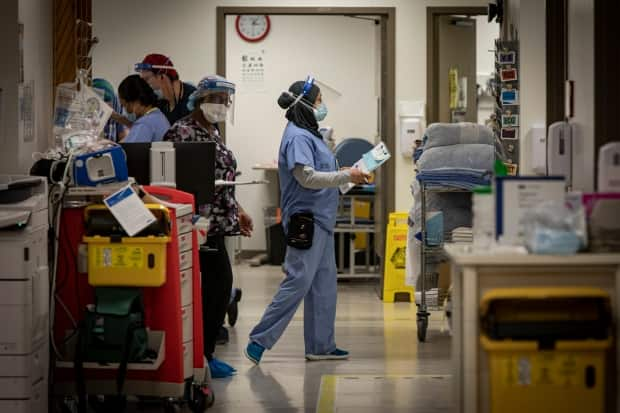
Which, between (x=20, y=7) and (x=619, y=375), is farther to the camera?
(x=20, y=7)

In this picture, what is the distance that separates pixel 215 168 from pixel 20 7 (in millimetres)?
1235

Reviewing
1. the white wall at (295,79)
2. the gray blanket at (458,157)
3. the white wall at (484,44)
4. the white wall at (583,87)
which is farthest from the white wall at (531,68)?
the white wall at (484,44)

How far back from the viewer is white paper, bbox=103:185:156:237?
14.9ft

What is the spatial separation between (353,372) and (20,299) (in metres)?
2.36

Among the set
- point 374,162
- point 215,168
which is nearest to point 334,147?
point 374,162

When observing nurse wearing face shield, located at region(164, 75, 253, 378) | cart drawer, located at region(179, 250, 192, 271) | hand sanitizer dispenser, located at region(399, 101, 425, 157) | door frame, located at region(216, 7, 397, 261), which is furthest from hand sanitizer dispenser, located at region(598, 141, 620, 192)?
door frame, located at region(216, 7, 397, 261)

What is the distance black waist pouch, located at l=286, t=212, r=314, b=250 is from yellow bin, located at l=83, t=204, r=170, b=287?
1.61 meters

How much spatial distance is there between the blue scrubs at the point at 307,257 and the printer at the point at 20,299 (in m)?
2.02

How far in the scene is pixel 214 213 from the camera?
229 inches

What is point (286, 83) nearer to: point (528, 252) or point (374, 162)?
point (374, 162)

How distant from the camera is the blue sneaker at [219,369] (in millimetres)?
5969

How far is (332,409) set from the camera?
5.20m

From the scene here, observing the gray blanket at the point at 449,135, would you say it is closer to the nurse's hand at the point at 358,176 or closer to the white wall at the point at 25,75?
the nurse's hand at the point at 358,176

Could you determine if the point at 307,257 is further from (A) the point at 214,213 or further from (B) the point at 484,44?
(B) the point at 484,44
